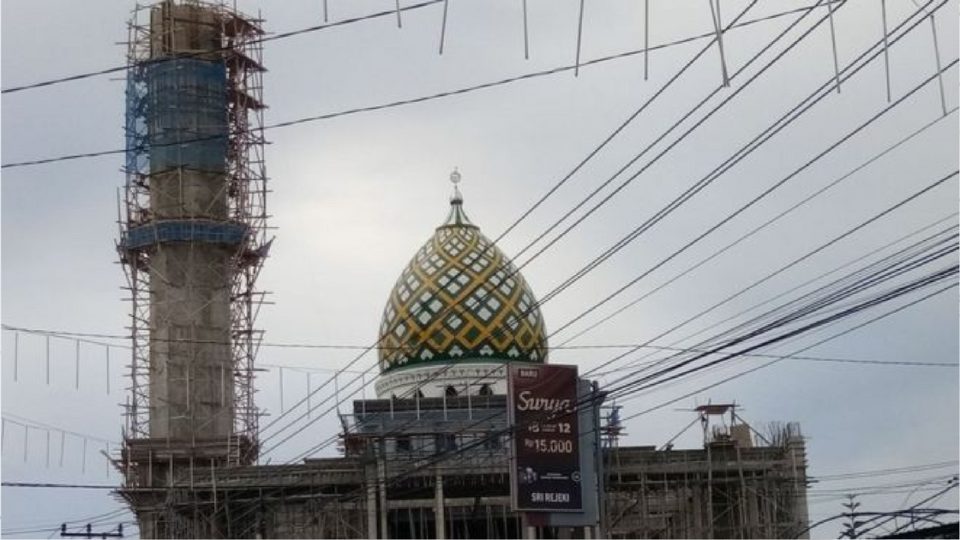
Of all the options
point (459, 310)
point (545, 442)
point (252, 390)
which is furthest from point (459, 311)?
point (545, 442)

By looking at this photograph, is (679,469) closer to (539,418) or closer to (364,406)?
(364,406)

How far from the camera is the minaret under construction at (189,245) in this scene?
163 feet

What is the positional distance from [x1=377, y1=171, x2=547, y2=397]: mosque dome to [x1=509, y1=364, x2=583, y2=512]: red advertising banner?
1316 centimetres

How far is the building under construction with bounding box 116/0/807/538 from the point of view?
147ft

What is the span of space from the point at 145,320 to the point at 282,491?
725cm

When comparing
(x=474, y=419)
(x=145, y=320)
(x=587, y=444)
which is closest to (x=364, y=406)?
(x=474, y=419)

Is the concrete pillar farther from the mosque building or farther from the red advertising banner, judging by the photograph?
the red advertising banner

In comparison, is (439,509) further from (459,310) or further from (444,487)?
(459,310)

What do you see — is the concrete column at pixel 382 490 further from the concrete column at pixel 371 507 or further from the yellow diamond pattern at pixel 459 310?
the yellow diamond pattern at pixel 459 310

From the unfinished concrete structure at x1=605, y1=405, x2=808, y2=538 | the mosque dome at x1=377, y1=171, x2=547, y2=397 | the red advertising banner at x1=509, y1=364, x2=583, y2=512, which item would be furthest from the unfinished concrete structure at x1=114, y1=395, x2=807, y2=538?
the red advertising banner at x1=509, y1=364, x2=583, y2=512

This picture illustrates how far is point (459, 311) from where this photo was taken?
50062mm

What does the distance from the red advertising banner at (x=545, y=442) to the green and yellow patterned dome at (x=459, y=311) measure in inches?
531

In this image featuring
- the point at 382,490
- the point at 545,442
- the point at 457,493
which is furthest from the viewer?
the point at 457,493

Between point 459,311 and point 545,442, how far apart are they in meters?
15.1
